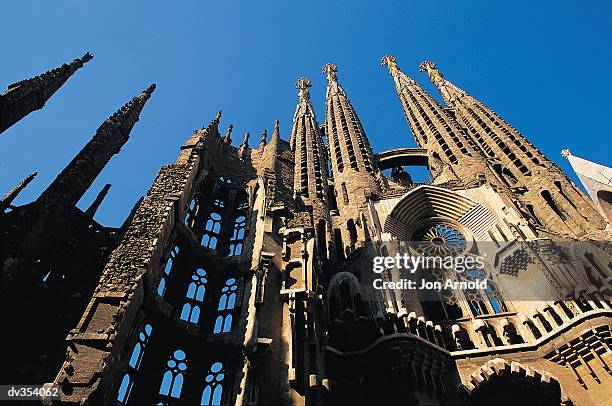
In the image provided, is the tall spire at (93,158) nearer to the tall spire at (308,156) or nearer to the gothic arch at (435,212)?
the tall spire at (308,156)

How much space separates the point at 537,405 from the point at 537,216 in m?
10.00

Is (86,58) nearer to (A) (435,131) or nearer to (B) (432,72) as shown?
(A) (435,131)

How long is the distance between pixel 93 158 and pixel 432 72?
39.6 meters

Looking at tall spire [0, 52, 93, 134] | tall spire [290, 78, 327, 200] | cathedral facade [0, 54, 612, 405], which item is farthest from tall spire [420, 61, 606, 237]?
tall spire [0, 52, 93, 134]

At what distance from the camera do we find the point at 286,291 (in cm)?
1287

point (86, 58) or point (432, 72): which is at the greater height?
point (432, 72)

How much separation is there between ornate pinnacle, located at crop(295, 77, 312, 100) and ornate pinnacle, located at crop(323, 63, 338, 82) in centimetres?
235

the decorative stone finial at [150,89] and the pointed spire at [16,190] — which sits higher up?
the decorative stone finial at [150,89]

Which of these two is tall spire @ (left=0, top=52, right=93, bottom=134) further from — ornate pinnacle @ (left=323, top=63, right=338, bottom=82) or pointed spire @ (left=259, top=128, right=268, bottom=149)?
ornate pinnacle @ (left=323, top=63, right=338, bottom=82)

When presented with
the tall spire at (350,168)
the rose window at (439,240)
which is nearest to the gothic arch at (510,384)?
the rose window at (439,240)

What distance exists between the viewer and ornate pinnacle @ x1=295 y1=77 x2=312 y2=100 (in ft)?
143

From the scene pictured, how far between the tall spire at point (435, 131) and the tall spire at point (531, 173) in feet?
3.80

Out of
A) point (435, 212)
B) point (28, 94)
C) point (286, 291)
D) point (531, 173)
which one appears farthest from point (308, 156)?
point (286, 291)

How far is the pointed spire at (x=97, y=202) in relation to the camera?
16.6 m
